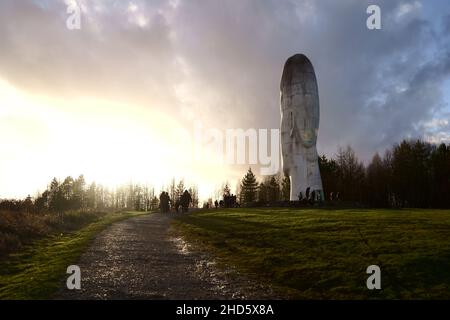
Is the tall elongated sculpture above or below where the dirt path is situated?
above

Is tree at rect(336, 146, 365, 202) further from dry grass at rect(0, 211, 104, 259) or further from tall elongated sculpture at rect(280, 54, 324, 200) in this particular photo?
dry grass at rect(0, 211, 104, 259)

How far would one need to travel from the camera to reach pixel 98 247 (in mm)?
17844

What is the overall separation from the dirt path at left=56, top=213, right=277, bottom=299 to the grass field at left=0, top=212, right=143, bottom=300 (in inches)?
19.3

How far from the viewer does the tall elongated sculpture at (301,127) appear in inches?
1874

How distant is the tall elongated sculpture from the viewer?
156 ft

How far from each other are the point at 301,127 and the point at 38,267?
3805 centimetres

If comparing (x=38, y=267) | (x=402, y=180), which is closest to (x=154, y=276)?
(x=38, y=267)

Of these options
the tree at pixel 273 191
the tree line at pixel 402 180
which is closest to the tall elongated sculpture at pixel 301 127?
the tree line at pixel 402 180

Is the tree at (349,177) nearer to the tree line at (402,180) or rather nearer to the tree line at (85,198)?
the tree line at (402,180)

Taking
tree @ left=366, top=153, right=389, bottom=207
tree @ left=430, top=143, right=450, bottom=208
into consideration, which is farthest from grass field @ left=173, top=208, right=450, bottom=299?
tree @ left=366, top=153, right=389, bottom=207

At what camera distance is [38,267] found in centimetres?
1398

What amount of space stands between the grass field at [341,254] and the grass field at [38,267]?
5483 mm

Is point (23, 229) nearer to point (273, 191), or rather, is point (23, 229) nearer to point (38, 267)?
point (38, 267)
